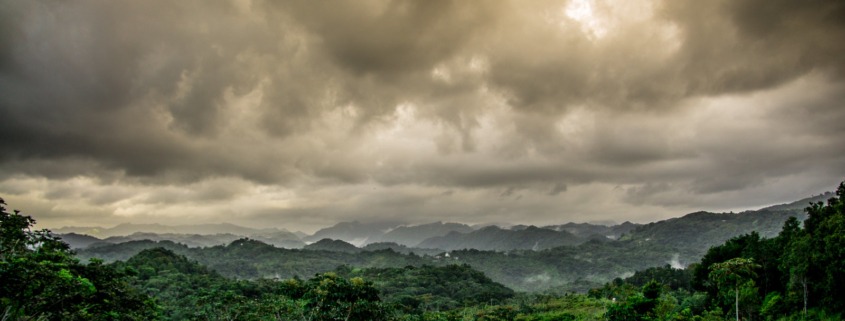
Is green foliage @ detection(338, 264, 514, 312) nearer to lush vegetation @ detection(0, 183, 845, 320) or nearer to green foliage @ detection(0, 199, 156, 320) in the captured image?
lush vegetation @ detection(0, 183, 845, 320)

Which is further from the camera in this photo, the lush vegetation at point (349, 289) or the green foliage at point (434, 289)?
the green foliage at point (434, 289)

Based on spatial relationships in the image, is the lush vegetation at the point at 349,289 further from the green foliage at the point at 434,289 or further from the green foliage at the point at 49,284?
the green foliage at the point at 434,289

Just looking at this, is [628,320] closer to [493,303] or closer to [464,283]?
[493,303]

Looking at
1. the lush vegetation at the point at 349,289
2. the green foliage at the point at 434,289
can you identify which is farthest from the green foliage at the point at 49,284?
the green foliage at the point at 434,289

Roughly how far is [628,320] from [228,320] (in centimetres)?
4837

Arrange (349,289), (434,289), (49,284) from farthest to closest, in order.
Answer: (434,289), (349,289), (49,284)

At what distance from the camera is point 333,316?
137 feet

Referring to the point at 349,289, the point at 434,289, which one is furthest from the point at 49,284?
the point at 434,289

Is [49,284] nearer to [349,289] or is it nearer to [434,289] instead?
[349,289]

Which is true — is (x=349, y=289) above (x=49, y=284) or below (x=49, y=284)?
below

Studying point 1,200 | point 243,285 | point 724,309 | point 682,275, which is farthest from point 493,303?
point 1,200

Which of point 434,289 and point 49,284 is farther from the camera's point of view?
point 434,289

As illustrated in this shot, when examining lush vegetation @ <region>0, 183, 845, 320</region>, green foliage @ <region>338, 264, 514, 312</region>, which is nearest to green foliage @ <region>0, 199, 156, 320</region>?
lush vegetation @ <region>0, 183, 845, 320</region>

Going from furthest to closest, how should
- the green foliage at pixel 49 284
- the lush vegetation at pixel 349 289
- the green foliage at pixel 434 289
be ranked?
1. the green foliage at pixel 434 289
2. the lush vegetation at pixel 349 289
3. the green foliage at pixel 49 284
